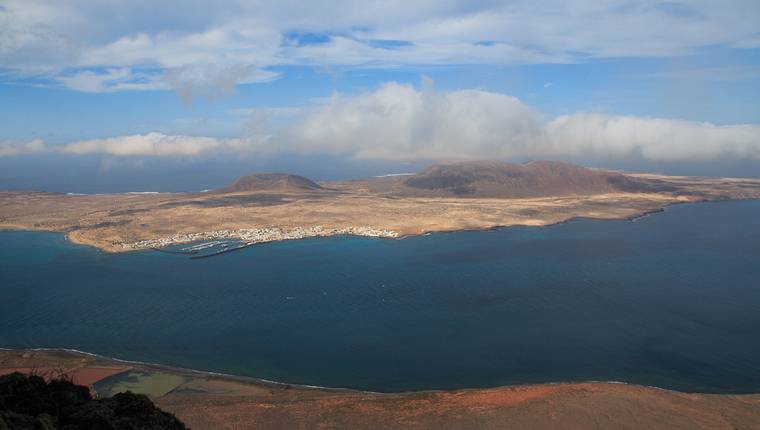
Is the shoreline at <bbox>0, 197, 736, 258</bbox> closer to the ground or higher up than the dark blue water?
higher up

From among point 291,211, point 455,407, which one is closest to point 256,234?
point 291,211

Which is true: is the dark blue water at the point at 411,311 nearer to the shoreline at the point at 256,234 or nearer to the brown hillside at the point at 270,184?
the shoreline at the point at 256,234

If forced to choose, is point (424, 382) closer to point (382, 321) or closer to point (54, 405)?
point (382, 321)

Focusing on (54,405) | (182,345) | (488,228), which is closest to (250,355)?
(182,345)

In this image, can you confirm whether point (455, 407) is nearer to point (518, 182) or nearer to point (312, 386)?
point (312, 386)

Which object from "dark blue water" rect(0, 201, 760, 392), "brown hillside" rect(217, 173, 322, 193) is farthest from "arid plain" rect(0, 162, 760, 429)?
"dark blue water" rect(0, 201, 760, 392)

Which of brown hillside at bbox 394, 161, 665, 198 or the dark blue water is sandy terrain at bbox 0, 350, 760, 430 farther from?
brown hillside at bbox 394, 161, 665, 198
